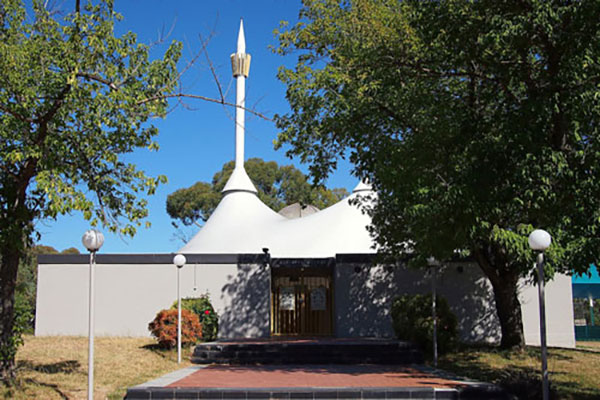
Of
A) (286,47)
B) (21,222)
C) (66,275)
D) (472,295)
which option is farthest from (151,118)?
(472,295)

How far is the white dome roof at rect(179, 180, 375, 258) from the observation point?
81.3 ft

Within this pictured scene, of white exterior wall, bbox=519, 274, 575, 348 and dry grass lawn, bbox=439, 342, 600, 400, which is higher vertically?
white exterior wall, bbox=519, 274, 575, 348

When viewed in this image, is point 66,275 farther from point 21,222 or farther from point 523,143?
Result: point 523,143

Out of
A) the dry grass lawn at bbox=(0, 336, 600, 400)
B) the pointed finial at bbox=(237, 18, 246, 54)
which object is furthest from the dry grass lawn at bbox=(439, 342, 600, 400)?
the pointed finial at bbox=(237, 18, 246, 54)

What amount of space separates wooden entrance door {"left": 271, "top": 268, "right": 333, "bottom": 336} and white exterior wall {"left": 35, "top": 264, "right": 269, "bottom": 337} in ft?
5.49

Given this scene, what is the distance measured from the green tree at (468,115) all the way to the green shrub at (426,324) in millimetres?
1355

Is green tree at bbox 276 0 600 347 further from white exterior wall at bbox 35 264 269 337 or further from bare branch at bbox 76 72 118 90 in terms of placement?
white exterior wall at bbox 35 264 269 337

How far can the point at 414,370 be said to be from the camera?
40.9ft

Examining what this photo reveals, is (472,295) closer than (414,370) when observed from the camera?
No

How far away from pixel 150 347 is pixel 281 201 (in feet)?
102

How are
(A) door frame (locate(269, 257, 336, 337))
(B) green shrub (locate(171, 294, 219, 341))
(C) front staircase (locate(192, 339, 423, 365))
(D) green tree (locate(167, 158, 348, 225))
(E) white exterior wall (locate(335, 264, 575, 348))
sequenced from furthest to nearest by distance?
(D) green tree (locate(167, 158, 348, 225)), (A) door frame (locate(269, 257, 336, 337)), (E) white exterior wall (locate(335, 264, 575, 348)), (B) green shrub (locate(171, 294, 219, 341)), (C) front staircase (locate(192, 339, 423, 365))

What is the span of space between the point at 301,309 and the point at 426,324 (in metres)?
6.58

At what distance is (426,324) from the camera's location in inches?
561

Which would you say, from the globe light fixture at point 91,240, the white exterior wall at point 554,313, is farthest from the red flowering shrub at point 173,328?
the white exterior wall at point 554,313
